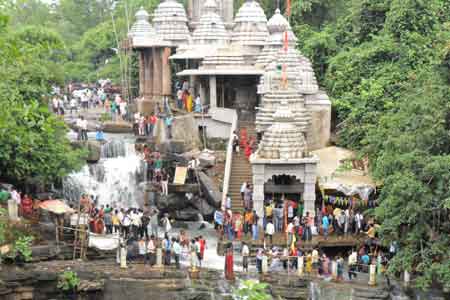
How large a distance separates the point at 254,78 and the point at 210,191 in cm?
952

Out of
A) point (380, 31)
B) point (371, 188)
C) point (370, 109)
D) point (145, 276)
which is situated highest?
point (380, 31)

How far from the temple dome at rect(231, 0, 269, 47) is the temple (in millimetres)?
47

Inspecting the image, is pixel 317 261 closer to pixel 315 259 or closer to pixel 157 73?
pixel 315 259

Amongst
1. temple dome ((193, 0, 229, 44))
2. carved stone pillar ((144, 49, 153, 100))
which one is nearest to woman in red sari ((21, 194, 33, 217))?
carved stone pillar ((144, 49, 153, 100))

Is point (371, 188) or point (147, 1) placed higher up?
point (147, 1)

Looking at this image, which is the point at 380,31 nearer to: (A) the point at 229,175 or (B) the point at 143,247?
(A) the point at 229,175

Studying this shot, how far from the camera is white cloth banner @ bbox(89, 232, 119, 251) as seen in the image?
84.3 ft

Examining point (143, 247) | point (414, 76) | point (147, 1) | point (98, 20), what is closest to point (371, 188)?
point (414, 76)

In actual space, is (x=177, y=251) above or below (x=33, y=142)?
below

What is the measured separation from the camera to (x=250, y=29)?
40.7 meters

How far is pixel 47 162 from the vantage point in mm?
27844

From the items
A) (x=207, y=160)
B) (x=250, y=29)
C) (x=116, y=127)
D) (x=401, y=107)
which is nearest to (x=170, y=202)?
(x=207, y=160)

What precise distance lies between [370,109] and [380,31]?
4766 mm

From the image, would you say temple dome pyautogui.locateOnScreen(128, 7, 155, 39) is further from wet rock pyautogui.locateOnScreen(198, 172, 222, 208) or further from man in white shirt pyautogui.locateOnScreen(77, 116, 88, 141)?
wet rock pyautogui.locateOnScreen(198, 172, 222, 208)
